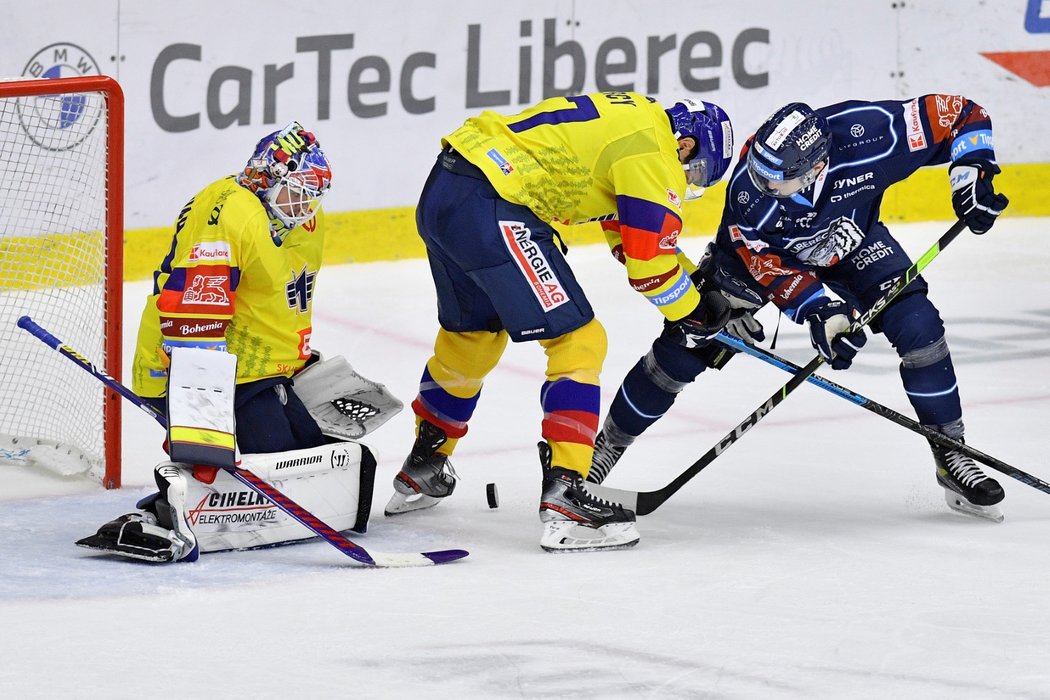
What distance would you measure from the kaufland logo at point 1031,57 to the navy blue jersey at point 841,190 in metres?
3.53

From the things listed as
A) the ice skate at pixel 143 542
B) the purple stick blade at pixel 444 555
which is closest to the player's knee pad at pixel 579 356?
the purple stick blade at pixel 444 555

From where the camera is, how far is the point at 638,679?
2715mm

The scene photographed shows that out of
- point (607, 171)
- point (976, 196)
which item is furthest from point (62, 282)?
point (976, 196)

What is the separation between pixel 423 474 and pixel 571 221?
676 mm

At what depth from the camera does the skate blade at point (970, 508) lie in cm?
376

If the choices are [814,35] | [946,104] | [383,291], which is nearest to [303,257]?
[946,104]

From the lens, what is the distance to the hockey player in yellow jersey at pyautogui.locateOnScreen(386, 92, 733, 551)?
344 cm

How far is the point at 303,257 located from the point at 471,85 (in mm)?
3105

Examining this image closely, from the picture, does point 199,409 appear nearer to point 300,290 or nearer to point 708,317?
point 300,290

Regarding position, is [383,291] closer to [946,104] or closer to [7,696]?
[946,104]

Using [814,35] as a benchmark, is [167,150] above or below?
below

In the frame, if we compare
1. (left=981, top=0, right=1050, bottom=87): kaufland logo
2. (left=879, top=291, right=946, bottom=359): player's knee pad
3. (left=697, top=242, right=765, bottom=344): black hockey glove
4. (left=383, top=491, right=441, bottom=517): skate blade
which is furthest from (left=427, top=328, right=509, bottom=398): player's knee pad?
(left=981, top=0, right=1050, bottom=87): kaufland logo

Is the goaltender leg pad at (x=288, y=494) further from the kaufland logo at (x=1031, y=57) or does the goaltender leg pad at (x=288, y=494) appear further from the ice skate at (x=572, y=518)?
the kaufland logo at (x=1031, y=57)

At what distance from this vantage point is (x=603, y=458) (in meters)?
3.96
